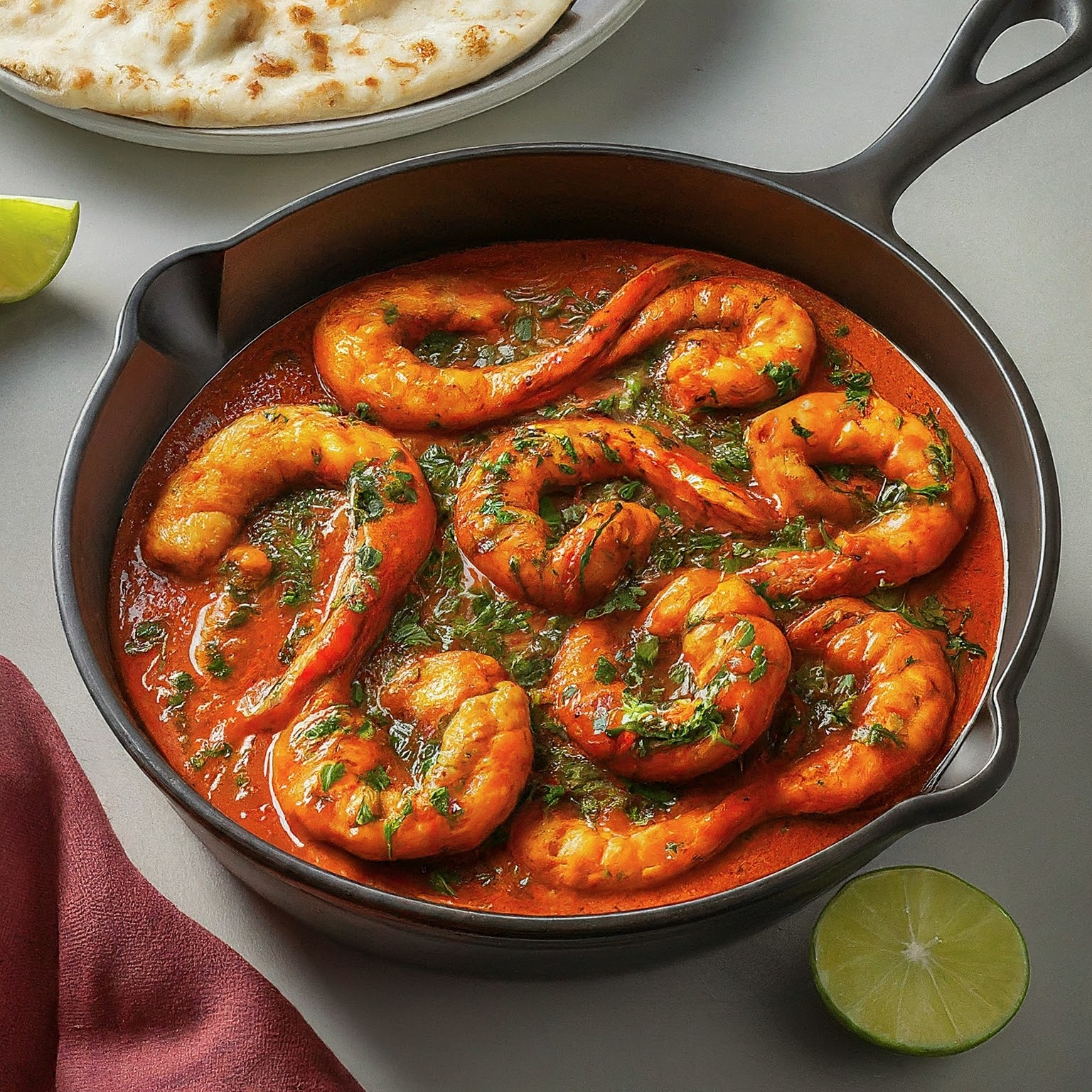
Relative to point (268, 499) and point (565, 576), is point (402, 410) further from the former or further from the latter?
→ point (565, 576)

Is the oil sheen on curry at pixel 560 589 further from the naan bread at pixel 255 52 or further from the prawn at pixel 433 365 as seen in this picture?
the naan bread at pixel 255 52

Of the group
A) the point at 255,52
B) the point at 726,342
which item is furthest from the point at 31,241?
the point at 726,342

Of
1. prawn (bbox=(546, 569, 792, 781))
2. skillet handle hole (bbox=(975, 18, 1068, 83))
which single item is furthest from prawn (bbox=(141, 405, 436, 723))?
skillet handle hole (bbox=(975, 18, 1068, 83))

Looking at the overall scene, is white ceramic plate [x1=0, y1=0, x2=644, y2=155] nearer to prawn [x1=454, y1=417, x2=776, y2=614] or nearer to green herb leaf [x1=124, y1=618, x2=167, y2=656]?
prawn [x1=454, y1=417, x2=776, y2=614]

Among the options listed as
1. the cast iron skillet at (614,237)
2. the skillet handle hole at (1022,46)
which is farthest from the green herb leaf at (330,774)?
the skillet handle hole at (1022,46)

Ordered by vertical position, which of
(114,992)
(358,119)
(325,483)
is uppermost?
(358,119)

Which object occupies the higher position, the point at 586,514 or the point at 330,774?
the point at 586,514

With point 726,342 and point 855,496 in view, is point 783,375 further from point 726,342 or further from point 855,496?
point 855,496
